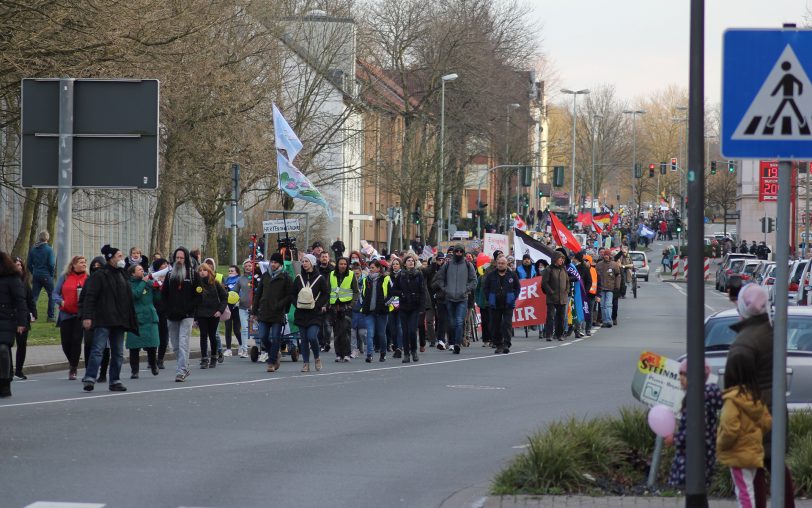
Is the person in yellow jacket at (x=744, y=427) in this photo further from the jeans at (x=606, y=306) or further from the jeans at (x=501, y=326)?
the jeans at (x=606, y=306)

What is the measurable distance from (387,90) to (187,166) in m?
31.0

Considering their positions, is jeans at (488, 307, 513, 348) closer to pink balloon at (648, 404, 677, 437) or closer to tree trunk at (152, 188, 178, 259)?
tree trunk at (152, 188, 178, 259)

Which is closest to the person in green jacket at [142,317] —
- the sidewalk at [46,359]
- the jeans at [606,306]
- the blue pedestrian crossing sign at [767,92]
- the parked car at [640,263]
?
the sidewalk at [46,359]

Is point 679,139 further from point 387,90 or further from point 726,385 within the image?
point 726,385

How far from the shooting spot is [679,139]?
13925cm

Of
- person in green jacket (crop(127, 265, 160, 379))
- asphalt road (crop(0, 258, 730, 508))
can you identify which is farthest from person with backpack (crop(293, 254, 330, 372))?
person in green jacket (crop(127, 265, 160, 379))

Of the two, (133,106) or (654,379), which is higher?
(133,106)

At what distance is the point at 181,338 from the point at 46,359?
3.13m

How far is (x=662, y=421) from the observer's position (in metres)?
8.82

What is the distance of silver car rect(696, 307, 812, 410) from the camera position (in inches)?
490

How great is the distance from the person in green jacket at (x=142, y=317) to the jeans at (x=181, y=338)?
1.20ft

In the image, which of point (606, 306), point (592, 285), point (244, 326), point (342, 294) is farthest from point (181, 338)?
point (606, 306)

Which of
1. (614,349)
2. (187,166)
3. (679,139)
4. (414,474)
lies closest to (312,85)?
(187,166)

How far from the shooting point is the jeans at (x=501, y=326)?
83.4 feet
